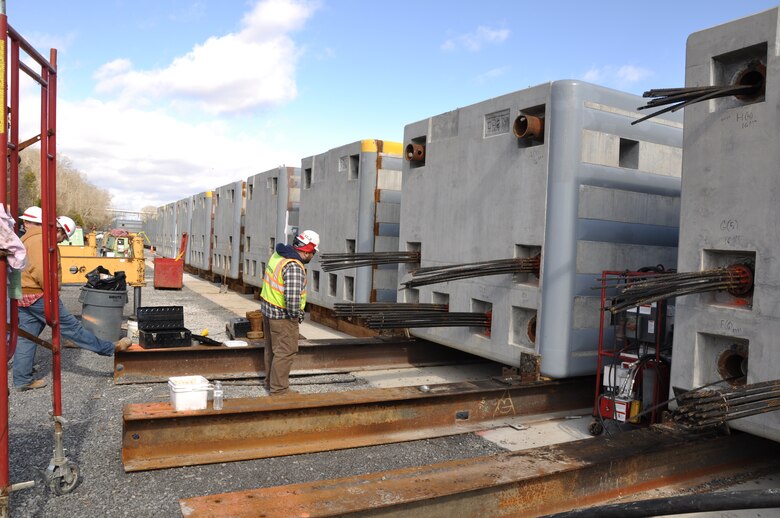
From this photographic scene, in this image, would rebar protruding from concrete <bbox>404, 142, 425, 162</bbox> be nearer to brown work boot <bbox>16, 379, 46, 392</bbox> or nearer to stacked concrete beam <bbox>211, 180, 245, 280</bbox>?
brown work boot <bbox>16, 379, 46, 392</bbox>

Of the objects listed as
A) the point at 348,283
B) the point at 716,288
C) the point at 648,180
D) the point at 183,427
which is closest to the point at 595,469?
the point at 716,288

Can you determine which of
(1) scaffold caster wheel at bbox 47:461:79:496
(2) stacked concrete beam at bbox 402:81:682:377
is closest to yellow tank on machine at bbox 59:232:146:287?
(2) stacked concrete beam at bbox 402:81:682:377

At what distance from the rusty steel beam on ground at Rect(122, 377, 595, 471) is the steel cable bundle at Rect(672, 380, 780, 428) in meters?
2.37

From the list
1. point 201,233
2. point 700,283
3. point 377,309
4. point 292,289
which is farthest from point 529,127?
point 201,233

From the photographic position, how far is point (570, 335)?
678cm

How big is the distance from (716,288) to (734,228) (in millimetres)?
491

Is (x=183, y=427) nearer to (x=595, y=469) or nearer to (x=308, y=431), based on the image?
(x=308, y=431)

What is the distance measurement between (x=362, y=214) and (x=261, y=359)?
3.57 m

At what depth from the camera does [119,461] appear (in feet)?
16.6

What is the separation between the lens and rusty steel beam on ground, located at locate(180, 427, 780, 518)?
3.35 m

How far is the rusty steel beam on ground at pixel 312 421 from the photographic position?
16.4 ft

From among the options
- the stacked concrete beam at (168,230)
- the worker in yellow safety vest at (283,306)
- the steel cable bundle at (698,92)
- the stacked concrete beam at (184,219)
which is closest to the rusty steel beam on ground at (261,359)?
the worker in yellow safety vest at (283,306)

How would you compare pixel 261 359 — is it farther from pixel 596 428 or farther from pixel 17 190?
pixel 17 190

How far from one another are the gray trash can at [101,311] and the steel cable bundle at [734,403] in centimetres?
807
